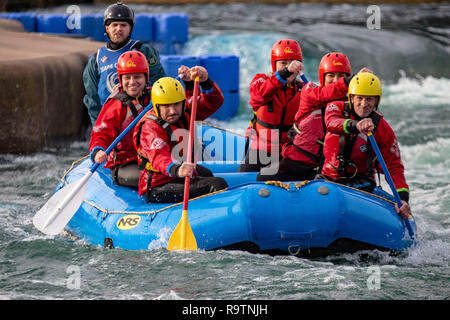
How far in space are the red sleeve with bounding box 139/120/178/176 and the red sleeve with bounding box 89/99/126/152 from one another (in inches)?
20.9

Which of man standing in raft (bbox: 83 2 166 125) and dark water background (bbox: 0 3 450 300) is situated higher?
man standing in raft (bbox: 83 2 166 125)

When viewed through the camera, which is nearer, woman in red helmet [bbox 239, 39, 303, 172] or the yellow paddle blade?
the yellow paddle blade

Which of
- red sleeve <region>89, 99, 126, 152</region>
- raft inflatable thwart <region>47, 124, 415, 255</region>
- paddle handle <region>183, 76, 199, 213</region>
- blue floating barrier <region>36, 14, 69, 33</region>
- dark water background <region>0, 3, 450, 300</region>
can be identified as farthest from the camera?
blue floating barrier <region>36, 14, 69, 33</region>

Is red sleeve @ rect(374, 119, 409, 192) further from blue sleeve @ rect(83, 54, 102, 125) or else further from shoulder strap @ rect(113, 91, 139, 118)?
blue sleeve @ rect(83, 54, 102, 125)

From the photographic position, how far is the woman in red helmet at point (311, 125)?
6.05 meters

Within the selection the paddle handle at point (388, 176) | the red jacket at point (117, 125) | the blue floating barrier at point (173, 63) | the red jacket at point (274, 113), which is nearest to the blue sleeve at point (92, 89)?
the red jacket at point (117, 125)

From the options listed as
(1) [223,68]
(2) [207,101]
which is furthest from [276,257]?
(1) [223,68]

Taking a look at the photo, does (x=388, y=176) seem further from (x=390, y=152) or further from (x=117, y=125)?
(x=117, y=125)

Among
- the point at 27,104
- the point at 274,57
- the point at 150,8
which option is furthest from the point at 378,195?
the point at 150,8

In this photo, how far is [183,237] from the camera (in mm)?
5410

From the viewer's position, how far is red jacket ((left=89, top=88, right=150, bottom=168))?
635 cm

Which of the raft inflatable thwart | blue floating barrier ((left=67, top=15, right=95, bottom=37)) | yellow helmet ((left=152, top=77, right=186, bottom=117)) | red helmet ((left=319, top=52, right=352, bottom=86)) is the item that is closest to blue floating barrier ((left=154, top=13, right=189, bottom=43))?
blue floating barrier ((left=67, top=15, right=95, bottom=37))
